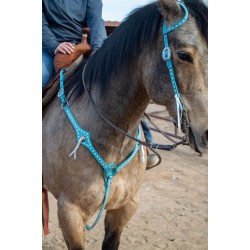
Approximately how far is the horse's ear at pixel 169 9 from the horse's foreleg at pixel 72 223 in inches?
38.3

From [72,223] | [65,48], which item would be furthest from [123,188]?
[65,48]

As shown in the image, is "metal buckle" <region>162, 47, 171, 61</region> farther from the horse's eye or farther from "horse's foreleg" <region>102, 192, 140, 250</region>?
"horse's foreleg" <region>102, 192, 140, 250</region>

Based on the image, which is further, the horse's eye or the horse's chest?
the horse's chest

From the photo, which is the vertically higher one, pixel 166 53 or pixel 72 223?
pixel 166 53

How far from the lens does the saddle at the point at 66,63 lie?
2170 mm

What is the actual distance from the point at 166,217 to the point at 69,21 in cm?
211

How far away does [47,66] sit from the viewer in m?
2.34

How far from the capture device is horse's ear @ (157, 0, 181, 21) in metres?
1.60

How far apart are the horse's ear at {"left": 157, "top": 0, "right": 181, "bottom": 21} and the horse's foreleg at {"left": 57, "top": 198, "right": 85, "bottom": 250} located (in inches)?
38.3

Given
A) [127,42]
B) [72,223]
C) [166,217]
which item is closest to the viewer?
[127,42]

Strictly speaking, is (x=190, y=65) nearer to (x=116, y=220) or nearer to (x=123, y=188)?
(x=123, y=188)

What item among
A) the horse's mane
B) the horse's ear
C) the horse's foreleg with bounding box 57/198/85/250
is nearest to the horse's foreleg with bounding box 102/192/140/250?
the horse's foreleg with bounding box 57/198/85/250

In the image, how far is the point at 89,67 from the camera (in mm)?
2014
